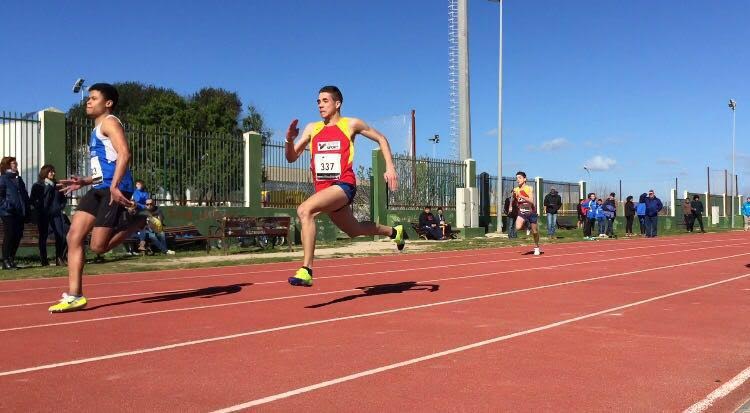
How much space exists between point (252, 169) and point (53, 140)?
585cm

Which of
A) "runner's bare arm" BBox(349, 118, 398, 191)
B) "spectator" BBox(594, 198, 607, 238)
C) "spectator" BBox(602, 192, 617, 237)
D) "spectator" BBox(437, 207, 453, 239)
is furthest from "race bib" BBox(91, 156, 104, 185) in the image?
"spectator" BBox(602, 192, 617, 237)

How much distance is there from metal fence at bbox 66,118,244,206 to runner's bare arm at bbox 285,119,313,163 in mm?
9857

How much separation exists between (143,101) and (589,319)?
5914 cm

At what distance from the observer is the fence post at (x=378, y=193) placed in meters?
24.3

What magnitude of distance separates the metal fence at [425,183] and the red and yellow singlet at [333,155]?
1744cm

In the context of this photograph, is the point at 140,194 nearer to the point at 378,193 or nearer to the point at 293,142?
the point at 293,142

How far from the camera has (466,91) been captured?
31391 millimetres

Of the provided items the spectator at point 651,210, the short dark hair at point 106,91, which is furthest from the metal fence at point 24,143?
the spectator at point 651,210

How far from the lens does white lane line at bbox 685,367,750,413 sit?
3484 millimetres

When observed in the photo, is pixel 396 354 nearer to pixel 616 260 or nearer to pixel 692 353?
pixel 692 353

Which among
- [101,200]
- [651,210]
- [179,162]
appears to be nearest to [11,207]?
[101,200]

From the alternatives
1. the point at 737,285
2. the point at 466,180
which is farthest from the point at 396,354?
Result: the point at 466,180

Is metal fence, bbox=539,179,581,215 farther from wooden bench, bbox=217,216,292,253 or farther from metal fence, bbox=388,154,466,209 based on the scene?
wooden bench, bbox=217,216,292,253

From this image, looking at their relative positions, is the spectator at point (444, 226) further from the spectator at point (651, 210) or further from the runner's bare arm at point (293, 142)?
the runner's bare arm at point (293, 142)
